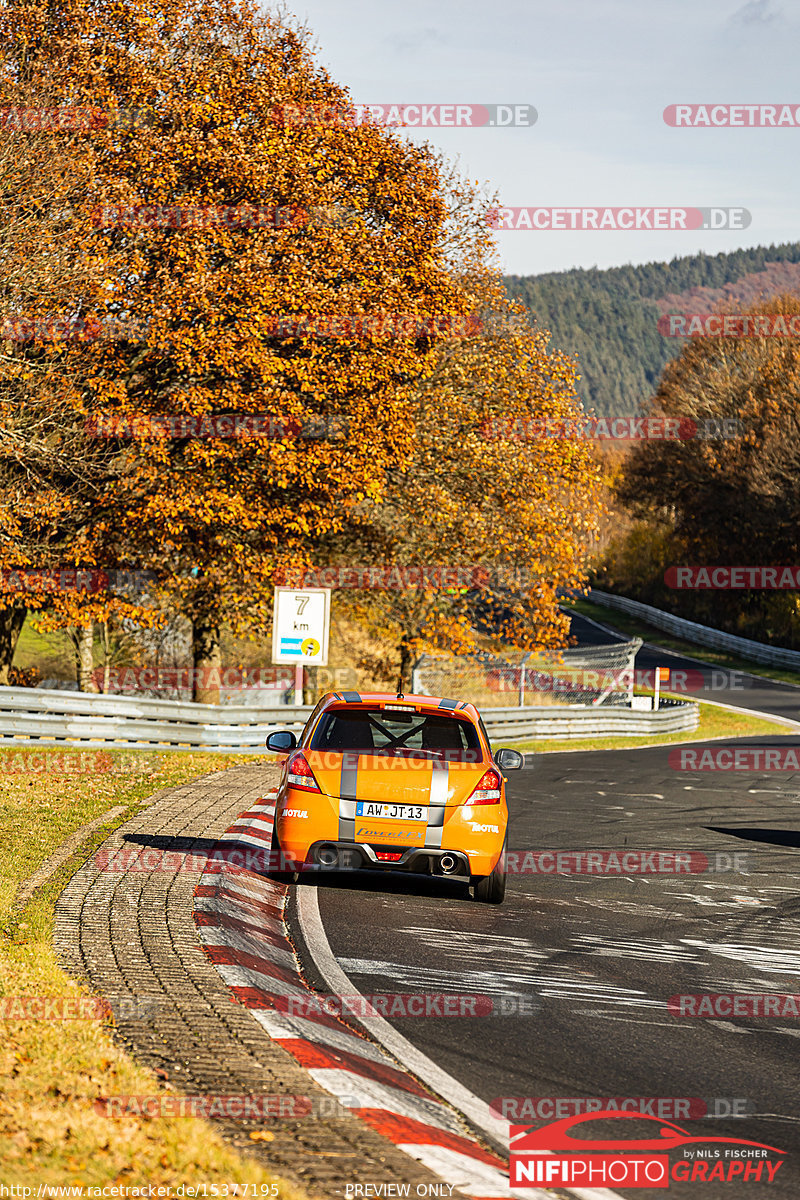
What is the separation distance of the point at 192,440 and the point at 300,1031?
55.1 feet

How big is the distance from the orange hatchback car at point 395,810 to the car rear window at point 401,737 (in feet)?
0.04

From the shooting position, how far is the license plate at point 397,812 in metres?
9.32

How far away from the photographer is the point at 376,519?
29.5 meters

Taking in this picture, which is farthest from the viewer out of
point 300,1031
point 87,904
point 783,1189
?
point 87,904

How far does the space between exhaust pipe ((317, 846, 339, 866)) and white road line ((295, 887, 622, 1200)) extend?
103cm

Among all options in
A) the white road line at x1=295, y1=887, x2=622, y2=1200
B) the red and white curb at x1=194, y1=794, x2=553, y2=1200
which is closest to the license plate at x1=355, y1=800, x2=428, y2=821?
the red and white curb at x1=194, y1=794, x2=553, y2=1200

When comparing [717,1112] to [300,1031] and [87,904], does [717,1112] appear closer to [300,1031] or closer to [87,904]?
[300,1031]

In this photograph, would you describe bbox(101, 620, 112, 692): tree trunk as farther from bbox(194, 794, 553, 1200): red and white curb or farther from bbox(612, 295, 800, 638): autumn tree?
bbox(612, 295, 800, 638): autumn tree

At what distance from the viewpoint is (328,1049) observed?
5.72 metres

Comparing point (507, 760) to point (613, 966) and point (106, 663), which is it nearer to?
point (613, 966)

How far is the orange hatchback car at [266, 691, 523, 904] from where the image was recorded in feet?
30.6

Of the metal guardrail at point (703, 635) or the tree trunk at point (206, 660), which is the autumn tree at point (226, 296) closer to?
the tree trunk at point (206, 660)

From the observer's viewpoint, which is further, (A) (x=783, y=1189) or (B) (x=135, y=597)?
(B) (x=135, y=597)

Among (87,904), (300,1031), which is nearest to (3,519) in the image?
(87,904)
